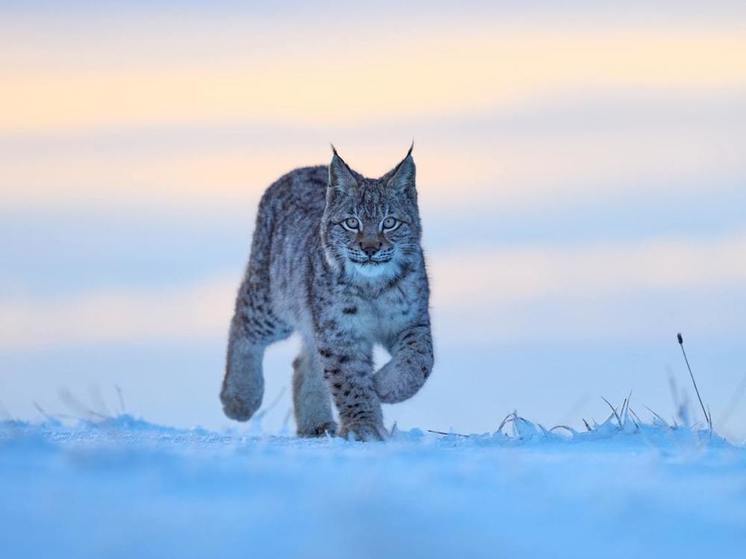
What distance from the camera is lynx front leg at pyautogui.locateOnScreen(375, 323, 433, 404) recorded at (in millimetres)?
7801

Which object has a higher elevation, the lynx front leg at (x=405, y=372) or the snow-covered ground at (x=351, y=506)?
the lynx front leg at (x=405, y=372)

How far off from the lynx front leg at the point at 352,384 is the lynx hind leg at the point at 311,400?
1445 mm

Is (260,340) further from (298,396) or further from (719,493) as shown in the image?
(719,493)

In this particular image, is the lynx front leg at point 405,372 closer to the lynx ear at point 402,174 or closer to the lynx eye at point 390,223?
the lynx eye at point 390,223

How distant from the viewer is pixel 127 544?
3.40 metres

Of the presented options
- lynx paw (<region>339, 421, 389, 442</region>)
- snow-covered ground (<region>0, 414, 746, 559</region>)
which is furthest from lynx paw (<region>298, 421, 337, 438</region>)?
snow-covered ground (<region>0, 414, 746, 559</region>)

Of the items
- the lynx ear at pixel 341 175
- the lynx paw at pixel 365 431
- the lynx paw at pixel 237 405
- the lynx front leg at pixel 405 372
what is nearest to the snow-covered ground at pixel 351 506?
the lynx paw at pixel 365 431

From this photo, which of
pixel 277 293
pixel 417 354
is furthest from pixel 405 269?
pixel 277 293

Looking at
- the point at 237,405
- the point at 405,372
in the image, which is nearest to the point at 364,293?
the point at 405,372

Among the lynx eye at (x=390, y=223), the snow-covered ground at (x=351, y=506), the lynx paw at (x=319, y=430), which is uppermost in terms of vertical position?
the lynx eye at (x=390, y=223)

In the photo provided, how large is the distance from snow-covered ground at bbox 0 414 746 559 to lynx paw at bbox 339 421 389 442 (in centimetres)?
301

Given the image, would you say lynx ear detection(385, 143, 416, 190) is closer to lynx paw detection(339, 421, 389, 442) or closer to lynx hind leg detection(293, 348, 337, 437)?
lynx paw detection(339, 421, 389, 442)

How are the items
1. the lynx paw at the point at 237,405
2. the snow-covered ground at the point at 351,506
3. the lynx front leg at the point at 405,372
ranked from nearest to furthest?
the snow-covered ground at the point at 351,506 < the lynx front leg at the point at 405,372 < the lynx paw at the point at 237,405

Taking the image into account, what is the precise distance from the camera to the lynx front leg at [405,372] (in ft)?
25.6
